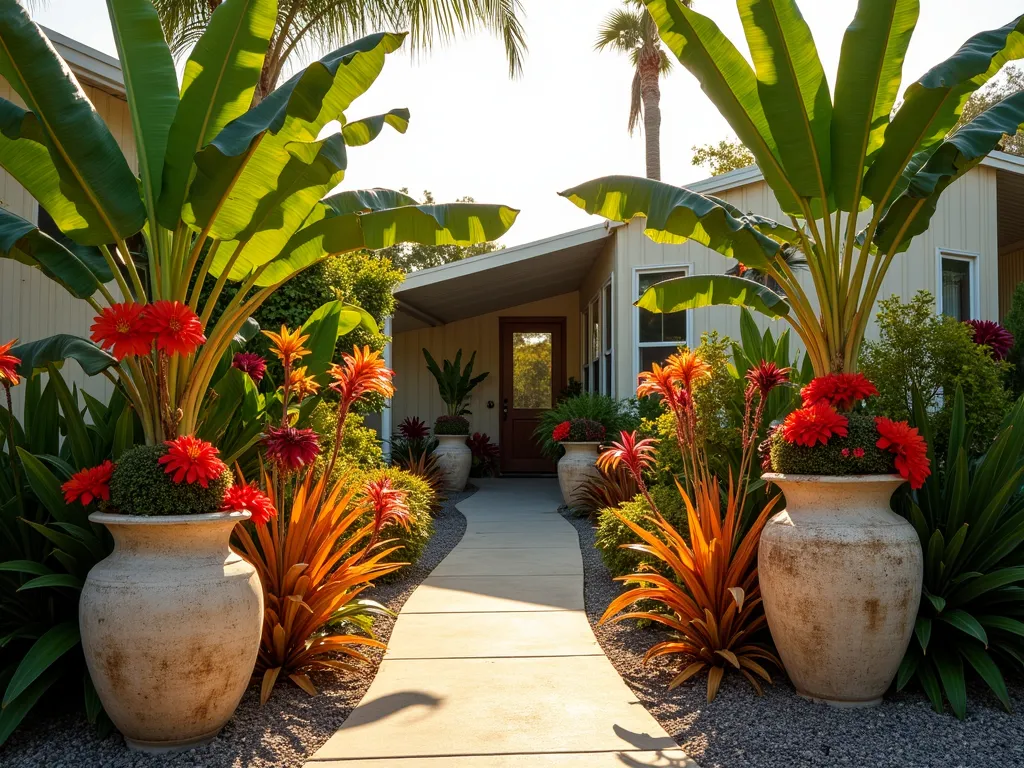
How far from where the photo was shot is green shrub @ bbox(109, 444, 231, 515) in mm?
3443

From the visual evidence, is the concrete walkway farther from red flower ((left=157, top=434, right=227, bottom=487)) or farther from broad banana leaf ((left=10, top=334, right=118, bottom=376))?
broad banana leaf ((left=10, top=334, right=118, bottom=376))

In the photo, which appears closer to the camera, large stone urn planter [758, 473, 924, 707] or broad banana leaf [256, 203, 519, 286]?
large stone urn planter [758, 473, 924, 707]

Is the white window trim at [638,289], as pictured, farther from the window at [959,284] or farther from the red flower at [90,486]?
the red flower at [90,486]

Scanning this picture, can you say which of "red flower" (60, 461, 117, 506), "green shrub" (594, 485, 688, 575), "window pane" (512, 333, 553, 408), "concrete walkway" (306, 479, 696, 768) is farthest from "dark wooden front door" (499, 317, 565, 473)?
"red flower" (60, 461, 117, 506)

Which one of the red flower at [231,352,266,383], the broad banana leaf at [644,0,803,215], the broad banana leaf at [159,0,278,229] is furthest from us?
the red flower at [231,352,266,383]

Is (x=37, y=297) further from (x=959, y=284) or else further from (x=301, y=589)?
(x=959, y=284)

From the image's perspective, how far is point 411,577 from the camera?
670 centimetres

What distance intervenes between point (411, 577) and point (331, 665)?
97.1 inches

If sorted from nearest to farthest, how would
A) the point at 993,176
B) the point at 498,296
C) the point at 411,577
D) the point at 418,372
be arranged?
the point at 411,577, the point at 993,176, the point at 498,296, the point at 418,372

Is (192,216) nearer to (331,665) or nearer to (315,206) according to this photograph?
(315,206)

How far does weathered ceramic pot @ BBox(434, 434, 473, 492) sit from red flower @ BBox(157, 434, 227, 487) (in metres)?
9.26

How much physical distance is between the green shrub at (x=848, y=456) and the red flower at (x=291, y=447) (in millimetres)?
2335

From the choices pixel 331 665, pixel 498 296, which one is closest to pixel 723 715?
pixel 331 665

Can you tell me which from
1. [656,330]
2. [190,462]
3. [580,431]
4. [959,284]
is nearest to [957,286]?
[959,284]
